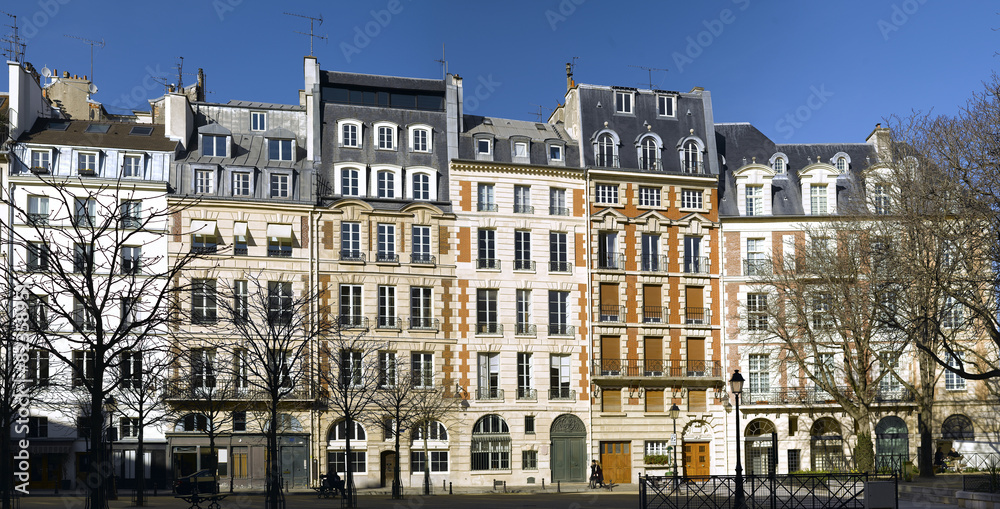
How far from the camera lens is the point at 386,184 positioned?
167 feet

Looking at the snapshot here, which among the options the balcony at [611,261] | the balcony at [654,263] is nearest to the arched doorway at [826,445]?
the balcony at [654,263]

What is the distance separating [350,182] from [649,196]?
15550 mm

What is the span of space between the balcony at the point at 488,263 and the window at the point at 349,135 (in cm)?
832

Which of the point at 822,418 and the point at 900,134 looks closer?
the point at 900,134

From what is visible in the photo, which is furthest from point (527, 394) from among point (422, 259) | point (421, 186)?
point (421, 186)

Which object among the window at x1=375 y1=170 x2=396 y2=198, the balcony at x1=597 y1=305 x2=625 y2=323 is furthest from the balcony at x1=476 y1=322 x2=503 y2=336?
the window at x1=375 y1=170 x2=396 y2=198

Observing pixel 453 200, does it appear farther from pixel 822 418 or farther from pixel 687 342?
pixel 822 418

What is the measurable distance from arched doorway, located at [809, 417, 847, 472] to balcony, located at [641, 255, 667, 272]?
1109 centimetres

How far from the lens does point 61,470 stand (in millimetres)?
46250

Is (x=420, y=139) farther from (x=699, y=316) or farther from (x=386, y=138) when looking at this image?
(x=699, y=316)

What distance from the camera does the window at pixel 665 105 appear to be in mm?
56625

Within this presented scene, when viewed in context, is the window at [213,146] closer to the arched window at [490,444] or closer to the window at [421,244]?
the window at [421,244]

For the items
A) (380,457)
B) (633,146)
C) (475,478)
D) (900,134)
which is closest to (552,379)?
(475,478)

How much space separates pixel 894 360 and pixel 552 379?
15.9 m
